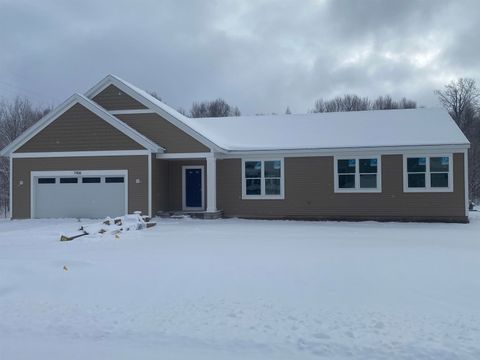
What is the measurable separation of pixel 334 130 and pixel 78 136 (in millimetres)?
10964

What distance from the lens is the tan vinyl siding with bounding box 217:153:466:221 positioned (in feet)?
59.0

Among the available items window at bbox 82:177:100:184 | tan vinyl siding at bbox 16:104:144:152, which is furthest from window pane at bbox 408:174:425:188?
window at bbox 82:177:100:184

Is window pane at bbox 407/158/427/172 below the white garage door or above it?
above

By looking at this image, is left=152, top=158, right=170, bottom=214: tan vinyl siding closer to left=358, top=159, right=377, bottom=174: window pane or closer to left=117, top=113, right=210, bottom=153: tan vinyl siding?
left=117, top=113, right=210, bottom=153: tan vinyl siding

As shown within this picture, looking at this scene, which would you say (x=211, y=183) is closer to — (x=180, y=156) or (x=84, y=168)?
(x=180, y=156)

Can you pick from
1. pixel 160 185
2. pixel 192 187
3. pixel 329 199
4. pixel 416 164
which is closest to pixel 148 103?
pixel 160 185

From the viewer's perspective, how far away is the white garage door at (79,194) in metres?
18.8

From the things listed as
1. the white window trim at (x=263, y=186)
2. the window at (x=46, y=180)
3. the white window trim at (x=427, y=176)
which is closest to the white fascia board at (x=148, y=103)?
the white window trim at (x=263, y=186)

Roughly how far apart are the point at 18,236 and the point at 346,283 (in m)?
9.65

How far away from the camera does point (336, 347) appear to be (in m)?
4.80

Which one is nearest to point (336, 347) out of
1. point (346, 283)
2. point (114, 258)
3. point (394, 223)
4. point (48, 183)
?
point (346, 283)

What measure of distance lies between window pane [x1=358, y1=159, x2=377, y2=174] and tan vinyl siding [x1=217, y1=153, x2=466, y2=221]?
35 cm

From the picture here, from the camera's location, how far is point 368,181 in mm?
18609

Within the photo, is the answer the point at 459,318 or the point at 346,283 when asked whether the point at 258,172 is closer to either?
the point at 346,283
